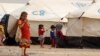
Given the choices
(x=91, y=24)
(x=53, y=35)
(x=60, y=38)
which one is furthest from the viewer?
(x=60, y=38)

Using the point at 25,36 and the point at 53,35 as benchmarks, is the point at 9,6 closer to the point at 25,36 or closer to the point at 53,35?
the point at 53,35

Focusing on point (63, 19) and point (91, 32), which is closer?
point (91, 32)

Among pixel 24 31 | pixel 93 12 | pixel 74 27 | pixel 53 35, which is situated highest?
pixel 93 12

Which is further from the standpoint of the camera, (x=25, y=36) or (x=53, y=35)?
(x=53, y=35)

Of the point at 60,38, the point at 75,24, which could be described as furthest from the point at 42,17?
the point at 75,24

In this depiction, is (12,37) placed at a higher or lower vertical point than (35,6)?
lower

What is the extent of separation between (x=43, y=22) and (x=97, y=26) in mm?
3686

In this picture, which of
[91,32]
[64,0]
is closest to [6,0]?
[64,0]

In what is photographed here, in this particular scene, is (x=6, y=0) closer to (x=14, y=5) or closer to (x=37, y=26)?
(x=14, y=5)

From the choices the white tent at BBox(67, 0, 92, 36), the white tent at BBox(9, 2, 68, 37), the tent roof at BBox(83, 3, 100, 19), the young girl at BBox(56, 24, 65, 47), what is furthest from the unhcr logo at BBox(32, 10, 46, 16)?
the tent roof at BBox(83, 3, 100, 19)

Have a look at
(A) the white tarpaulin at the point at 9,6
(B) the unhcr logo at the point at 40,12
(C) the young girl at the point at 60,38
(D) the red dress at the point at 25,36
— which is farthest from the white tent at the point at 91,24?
(A) the white tarpaulin at the point at 9,6

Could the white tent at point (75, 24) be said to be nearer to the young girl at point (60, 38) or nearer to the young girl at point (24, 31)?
the young girl at point (60, 38)

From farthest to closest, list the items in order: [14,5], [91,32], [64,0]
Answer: [14,5] < [64,0] < [91,32]

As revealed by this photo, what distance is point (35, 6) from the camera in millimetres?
26453
